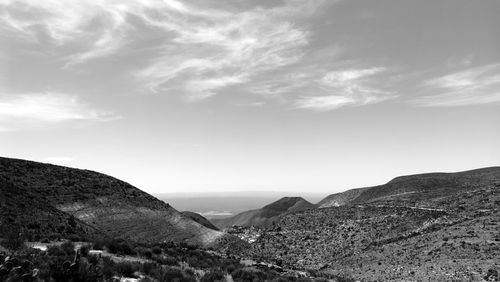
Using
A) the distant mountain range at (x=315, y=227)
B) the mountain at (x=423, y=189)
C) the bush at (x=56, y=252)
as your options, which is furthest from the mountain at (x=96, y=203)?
the mountain at (x=423, y=189)

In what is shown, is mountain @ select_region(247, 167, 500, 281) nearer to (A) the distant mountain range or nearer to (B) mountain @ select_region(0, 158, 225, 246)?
(A) the distant mountain range

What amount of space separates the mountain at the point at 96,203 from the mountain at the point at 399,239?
11.2 m

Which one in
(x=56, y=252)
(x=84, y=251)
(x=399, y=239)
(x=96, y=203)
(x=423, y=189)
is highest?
(x=96, y=203)

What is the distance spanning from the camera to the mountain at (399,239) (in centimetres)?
3281

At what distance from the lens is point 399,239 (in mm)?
44875

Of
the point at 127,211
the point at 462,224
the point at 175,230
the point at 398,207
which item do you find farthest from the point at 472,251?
the point at 127,211

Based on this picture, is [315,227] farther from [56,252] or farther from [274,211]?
[274,211]

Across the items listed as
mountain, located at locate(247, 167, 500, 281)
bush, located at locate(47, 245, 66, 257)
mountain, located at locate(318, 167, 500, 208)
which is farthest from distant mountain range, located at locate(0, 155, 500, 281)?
bush, located at locate(47, 245, 66, 257)

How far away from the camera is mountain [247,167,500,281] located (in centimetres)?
3281

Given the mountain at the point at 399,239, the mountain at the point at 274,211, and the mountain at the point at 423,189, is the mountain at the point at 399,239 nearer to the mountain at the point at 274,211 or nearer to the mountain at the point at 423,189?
the mountain at the point at 423,189

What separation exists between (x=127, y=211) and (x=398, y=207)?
132 feet

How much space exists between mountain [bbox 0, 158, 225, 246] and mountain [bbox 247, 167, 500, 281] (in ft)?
36.8

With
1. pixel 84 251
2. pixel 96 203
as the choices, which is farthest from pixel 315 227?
pixel 84 251

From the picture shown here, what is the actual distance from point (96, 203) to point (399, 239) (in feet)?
127
